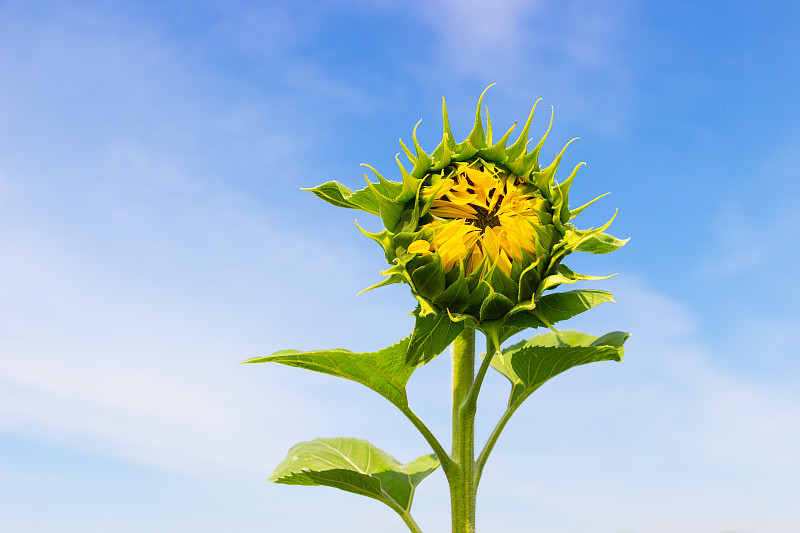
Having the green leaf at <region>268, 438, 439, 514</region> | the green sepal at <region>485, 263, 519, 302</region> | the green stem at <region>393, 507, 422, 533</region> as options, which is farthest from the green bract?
the green stem at <region>393, 507, 422, 533</region>

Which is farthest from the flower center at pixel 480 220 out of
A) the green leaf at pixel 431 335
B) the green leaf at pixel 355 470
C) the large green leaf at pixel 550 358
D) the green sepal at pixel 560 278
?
the green leaf at pixel 355 470

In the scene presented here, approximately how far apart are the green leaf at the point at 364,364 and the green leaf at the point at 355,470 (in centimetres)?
53

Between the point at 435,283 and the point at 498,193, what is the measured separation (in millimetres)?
563

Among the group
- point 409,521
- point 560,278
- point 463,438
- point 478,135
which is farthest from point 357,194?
point 409,521

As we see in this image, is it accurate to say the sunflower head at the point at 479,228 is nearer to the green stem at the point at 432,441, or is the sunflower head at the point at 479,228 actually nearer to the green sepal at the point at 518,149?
A: the green sepal at the point at 518,149

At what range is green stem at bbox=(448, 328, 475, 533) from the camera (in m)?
3.66

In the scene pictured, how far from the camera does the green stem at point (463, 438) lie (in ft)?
12.0

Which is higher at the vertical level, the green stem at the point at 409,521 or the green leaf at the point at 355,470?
the green leaf at the point at 355,470

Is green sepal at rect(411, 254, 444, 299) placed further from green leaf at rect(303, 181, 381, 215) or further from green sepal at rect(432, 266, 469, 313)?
green leaf at rect(303, 181, 381, 215)

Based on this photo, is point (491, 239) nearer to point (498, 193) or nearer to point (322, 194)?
point (498, 193)

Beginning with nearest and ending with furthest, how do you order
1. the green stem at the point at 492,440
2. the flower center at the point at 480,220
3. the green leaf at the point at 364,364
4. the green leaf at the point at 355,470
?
the flower center at the point at 480,220 → the green leaf at the point at 364,364 → the green stem at the point at 492,440 → the green leaf at the point at 355,470

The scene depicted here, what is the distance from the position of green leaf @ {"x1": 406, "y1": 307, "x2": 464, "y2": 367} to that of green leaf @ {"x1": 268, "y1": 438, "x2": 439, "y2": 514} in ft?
2.89

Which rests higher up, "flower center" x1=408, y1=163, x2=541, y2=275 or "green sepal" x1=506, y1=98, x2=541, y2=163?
"green sepal" x1=506, y1=98, x2=541, y2=163

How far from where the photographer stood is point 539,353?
379 centimetres
